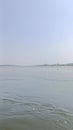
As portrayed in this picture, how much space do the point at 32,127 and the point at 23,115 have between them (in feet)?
4.73

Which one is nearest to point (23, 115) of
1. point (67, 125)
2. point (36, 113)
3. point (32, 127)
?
point (36, 113)

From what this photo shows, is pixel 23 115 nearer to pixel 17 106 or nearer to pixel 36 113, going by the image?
pixel 36 113

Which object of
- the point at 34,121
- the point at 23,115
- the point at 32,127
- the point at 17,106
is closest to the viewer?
the point at 32,127

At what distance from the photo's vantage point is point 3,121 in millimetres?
9148

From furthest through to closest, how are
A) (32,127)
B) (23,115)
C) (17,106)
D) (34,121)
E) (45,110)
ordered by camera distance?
(17,106) → (45,110) → (23,115) → (34,121) → (32,127)

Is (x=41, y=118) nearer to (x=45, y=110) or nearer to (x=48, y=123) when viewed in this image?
(x=48, y=123)

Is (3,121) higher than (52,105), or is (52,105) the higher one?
(3,121)

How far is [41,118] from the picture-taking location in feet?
31.6

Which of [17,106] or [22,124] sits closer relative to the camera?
[22,124]

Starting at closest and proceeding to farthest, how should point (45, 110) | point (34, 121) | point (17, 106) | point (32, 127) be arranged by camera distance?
1. point (32, 127)
2. point (34, 121)
3. point (45, 110)
4. point (17, 106)

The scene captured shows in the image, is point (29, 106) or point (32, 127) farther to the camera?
point (29, 106)

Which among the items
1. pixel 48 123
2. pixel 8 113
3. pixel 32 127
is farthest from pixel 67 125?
pixel 8 113

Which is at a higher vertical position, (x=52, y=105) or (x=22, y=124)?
(x=22, y=124)

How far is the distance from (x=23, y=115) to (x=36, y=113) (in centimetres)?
72
